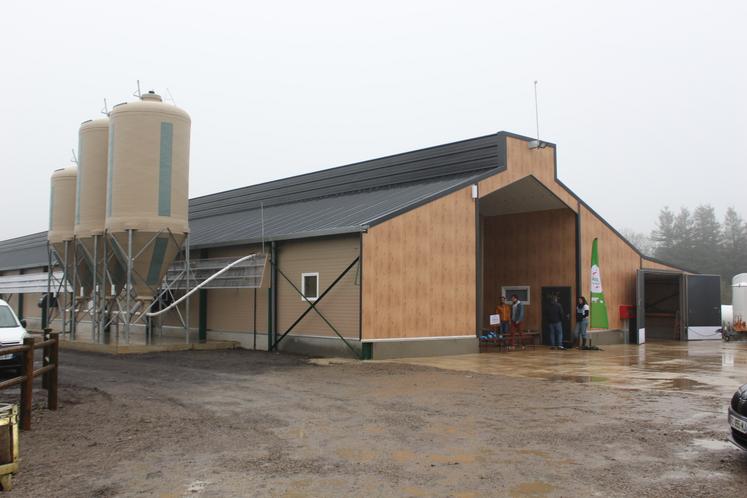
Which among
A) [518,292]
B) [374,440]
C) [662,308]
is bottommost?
[374,440]

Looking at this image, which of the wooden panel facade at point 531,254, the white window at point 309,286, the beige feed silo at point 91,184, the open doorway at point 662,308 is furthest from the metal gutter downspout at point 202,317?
the open doorway at point 662,308

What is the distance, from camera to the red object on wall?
2534 centimetres

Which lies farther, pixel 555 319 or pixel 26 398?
pixel 555 319

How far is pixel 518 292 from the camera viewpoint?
25.5 m

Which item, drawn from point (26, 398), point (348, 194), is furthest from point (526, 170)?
point (26, 398)

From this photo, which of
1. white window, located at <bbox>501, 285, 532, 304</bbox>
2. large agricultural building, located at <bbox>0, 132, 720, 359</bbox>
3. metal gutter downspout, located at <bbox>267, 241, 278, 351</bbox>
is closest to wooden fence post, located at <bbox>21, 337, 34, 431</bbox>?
large agricultural building, located at <bbox>0, 132, 720, 359</bbox>

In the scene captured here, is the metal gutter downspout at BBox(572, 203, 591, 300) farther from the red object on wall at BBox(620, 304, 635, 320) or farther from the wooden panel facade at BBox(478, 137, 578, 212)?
the red object on wall at BBox(620, 304, 635, 320)

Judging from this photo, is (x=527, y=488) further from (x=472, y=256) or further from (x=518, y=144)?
(x=518, y=144)

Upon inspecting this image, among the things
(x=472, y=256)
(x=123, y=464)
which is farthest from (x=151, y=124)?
(x=123, y=464)

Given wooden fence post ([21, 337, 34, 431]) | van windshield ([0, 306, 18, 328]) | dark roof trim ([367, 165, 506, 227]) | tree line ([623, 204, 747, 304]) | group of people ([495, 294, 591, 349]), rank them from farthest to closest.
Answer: tree line ([623, 204, 747, 304]) → group of people ([495, 294, 591, 349]) → dark roof trim ([367, 165, 506, 227]) → van windshield ([0, 306, 18, 328]) → wooden fence post ([21, 337, 34, 431])

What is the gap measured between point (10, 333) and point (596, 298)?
18.5m

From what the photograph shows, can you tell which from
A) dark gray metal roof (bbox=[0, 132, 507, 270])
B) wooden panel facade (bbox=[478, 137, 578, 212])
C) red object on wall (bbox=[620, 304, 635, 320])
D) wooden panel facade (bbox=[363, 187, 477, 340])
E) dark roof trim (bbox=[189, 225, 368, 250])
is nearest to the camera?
dark roof trim (bbox=[189, 225, 368, 250])

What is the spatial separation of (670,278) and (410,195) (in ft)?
47.8

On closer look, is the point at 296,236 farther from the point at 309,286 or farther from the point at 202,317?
the point at 202,317
